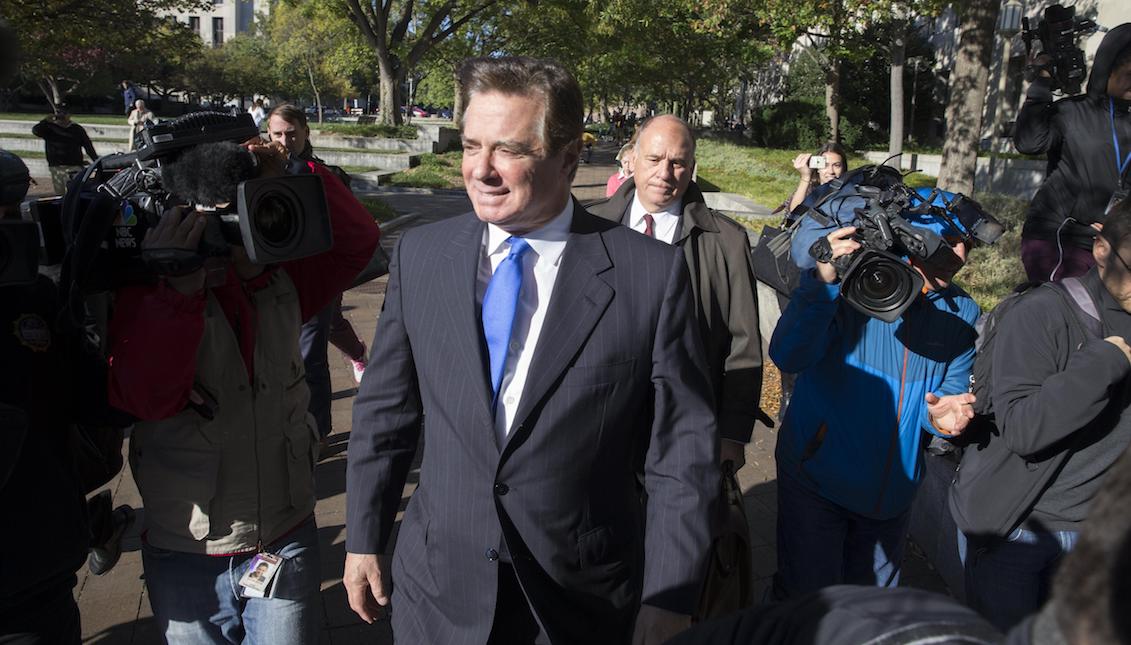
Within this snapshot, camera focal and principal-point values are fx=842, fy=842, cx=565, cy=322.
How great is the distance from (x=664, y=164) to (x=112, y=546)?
7.80 feet

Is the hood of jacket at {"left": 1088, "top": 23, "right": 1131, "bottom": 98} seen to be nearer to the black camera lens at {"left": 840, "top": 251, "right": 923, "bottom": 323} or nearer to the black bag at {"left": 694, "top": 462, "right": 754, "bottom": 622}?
the black camera lens at {"left": 840, "top": 251, "right": 923, "bottom": 323}

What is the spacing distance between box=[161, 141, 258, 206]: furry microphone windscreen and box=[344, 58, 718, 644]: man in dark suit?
21.0 inches

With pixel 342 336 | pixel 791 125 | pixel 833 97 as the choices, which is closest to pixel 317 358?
pixel 342 336

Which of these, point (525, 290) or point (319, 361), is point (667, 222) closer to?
point (525, 290)

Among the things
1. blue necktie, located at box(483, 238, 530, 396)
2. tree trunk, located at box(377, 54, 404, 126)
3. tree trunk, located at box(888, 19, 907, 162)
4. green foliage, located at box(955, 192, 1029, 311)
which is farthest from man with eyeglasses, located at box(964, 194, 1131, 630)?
tree trunk, located at box(377, 54, 404, 126)

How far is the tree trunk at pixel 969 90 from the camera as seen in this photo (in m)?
11.6

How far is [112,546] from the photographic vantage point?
8.46 feet

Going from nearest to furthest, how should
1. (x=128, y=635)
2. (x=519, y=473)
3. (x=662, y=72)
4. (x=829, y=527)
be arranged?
(x=519, y=473)
(x=829, y=527)
(x=128, y=635)
(x=662, y=72)

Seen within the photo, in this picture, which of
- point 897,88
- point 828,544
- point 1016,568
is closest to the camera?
point 1016,568

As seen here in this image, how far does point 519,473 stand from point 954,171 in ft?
38.3

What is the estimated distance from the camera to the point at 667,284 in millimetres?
2135

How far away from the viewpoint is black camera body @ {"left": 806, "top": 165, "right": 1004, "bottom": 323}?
A: 2.67 m

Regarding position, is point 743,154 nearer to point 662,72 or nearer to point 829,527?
point 662,72

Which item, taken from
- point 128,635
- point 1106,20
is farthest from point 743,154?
point 128,635
